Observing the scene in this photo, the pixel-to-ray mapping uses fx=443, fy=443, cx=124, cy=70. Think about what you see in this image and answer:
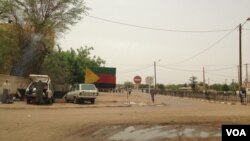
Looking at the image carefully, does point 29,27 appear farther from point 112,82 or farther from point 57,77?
point 112,82

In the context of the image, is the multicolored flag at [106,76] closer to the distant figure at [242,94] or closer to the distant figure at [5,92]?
the distant figure at [242,94]

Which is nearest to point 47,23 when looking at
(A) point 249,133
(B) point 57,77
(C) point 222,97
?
(B) point 57,77

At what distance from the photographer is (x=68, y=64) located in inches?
2788

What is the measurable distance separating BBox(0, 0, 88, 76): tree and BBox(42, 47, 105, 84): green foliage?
2.95 m

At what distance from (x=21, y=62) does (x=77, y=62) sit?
29.4 meters

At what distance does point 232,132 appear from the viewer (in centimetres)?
770

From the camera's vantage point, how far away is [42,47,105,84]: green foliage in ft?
164

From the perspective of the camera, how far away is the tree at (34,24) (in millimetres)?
44031

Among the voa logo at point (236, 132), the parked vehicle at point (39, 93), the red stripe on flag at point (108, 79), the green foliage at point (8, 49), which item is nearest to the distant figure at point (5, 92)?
the parked vehicle at point (39, 93)

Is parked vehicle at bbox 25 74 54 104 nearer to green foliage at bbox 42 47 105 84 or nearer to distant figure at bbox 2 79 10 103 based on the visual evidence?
distant figure at bbox 2 79 10 103

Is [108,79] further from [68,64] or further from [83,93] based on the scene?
[83,93]

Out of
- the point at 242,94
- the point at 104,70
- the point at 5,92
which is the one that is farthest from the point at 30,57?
the point at 104,70

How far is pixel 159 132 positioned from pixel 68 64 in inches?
2264

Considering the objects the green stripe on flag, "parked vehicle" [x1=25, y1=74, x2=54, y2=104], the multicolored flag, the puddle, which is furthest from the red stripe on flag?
the puddle
